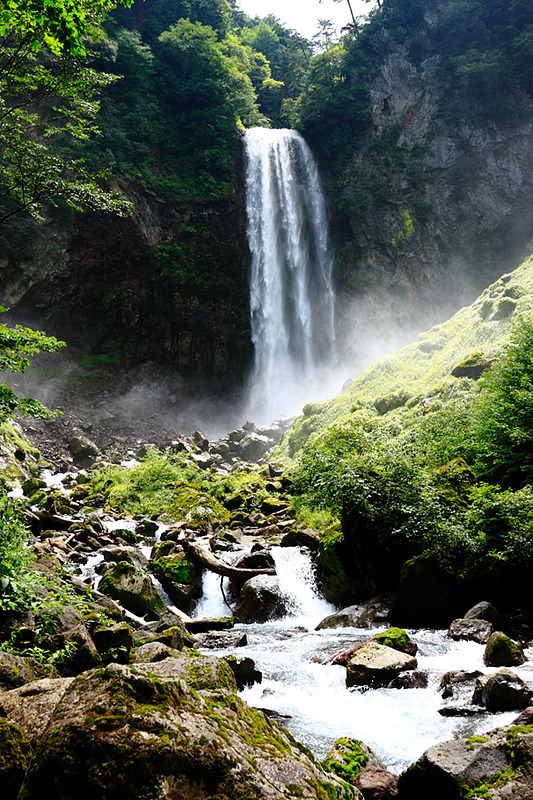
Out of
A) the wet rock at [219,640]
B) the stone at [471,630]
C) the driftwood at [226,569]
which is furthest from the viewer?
the driftwood at [226,569]

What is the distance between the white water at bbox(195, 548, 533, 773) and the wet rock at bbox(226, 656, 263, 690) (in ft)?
0.24

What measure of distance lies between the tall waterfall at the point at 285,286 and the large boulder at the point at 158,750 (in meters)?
29.6

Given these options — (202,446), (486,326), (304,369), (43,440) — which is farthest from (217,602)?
(304,369)

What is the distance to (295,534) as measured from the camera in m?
10.4

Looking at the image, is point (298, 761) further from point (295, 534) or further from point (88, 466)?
point (88, 466)

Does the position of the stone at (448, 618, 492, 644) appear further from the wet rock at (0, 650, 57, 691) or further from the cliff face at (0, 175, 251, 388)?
the cliff face at (0, 175, 251, 388)

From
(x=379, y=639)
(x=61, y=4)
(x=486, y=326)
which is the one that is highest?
(x=61, y=4)

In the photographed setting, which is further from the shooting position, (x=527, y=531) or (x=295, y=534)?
(x=295, y=534)

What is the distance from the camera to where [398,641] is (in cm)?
556

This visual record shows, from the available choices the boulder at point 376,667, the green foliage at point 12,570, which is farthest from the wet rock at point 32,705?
the boulder at point 376,667

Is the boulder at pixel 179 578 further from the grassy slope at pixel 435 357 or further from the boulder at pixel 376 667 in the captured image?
the grassy slope at pixel 435 357

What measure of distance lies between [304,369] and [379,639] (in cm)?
2683

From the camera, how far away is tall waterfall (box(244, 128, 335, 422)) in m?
31.5

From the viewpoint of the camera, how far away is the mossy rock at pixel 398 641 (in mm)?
5488
